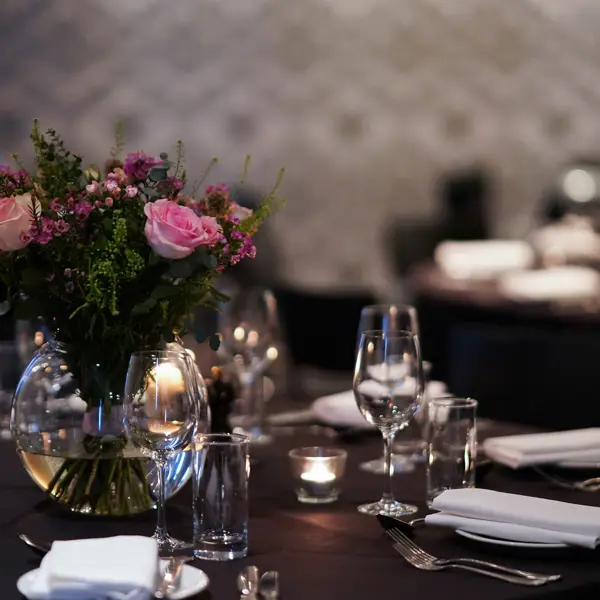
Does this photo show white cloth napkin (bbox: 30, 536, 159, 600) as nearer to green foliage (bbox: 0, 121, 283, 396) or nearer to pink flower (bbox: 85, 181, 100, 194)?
green foliage (bbox: 0, 121, 283, 396)

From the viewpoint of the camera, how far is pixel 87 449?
1476 mm

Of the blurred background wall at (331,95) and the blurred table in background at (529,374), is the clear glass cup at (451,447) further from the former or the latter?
the blurred background wall at (331,95)

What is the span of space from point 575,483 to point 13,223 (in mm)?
907

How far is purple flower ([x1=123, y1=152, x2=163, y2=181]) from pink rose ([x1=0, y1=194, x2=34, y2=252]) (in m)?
0.14

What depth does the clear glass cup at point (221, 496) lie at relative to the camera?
51.1 inches

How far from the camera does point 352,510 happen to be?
151 cm

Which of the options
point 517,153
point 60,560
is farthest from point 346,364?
point 517,153

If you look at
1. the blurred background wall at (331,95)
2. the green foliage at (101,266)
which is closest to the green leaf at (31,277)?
the green foliage at (101,266)

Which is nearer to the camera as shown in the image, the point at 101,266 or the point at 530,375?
the point at 101,266

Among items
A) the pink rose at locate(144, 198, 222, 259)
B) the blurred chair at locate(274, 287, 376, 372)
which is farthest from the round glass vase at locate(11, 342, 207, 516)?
the blurred chair at locate(274, 287, 376, 372)

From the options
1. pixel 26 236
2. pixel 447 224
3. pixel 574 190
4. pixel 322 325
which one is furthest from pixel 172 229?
pixel 574 190

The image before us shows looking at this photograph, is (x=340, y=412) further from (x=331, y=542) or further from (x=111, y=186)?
(x=111, y=186)

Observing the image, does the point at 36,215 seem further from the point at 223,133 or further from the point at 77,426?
the point at 223,133

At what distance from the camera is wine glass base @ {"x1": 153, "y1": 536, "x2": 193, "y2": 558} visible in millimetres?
1306
